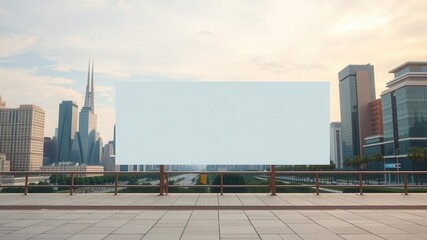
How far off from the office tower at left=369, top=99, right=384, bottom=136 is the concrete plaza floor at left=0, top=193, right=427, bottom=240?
15441 centimetres

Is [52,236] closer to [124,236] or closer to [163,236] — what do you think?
[124,236]

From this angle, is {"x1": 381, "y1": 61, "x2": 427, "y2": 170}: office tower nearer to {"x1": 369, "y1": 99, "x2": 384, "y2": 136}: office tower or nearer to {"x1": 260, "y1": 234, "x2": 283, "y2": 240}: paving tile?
{"x1": 369, "y1": 99, "x2": 384, "y2": 136}: office tower

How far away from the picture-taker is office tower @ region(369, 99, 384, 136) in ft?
513

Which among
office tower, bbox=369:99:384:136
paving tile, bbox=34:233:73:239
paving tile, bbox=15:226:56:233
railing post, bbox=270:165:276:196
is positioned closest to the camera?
paving tile, bbox=34:233:73:239

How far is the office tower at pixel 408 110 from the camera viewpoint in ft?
303

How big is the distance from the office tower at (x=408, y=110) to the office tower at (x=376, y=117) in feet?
192

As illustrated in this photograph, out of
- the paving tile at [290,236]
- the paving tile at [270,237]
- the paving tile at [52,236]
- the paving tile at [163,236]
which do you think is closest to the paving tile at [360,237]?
the paving tile at [290,236]

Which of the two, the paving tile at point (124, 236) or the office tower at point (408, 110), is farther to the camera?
the office tower at point (408, 110)

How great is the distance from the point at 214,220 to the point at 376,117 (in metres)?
167

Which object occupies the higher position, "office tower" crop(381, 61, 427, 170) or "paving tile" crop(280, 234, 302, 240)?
"office tower" crop(381, 61, 427, 170)

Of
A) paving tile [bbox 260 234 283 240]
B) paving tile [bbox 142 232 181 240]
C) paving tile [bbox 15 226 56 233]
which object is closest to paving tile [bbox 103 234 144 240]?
paving tile [bbox 142 232 181 240]

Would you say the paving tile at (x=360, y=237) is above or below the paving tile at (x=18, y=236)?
below

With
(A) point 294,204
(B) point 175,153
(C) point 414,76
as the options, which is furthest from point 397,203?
(C) point 414,76

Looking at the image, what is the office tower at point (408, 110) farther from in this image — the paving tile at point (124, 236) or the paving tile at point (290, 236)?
the paving tile at point (124, 236)
